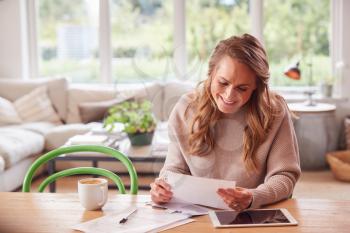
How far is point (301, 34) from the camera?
18.6 ft

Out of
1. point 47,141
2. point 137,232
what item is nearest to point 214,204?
point 137,232

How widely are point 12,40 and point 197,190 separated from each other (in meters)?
4.60

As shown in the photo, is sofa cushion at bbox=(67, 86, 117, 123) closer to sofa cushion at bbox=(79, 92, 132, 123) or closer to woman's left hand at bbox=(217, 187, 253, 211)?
sofa cushion at bbox=(79, 92, 132, 123)

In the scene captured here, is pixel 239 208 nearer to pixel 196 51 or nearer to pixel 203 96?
pixel 203 96

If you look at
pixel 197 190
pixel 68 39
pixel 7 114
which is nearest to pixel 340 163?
pixel 7 114

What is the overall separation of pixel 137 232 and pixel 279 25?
451 cm

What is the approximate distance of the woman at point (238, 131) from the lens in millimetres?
1771

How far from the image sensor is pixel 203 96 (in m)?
1.90

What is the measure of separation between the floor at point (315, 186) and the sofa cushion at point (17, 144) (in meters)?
0.29

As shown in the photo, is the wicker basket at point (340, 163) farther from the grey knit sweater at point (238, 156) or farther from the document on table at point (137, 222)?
the document on table at point (137, 222)

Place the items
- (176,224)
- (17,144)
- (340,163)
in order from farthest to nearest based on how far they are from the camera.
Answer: (340,163) < (17,144) < (176,224)

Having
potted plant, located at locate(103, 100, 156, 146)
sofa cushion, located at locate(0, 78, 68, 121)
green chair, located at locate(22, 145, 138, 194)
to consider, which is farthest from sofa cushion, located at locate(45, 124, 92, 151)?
green chair, located at locate(22, 145, 138, 194)

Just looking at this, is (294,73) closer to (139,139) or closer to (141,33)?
(141,33)

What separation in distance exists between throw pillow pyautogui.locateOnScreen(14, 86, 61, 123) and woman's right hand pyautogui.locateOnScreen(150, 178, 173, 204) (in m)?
3.84
